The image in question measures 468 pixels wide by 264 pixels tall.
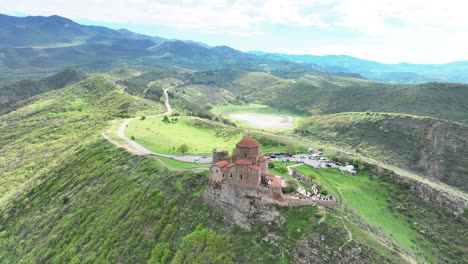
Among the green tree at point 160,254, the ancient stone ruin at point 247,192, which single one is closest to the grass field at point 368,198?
the ancient stone ruin at point 247,192

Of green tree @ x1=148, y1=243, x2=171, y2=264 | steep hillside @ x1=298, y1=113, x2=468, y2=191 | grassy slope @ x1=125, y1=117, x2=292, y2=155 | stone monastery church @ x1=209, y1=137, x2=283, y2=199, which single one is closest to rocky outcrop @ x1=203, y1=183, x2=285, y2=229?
stone monastery church @ x1=209, y1=137, x2=283, y2=199

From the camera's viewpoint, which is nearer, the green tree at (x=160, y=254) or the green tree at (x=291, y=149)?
the green tree at (x=160, y=254)

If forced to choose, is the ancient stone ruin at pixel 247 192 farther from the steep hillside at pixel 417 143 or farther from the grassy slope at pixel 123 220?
the steep hillside at pixel 417 143

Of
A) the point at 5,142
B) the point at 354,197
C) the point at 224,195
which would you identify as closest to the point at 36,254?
the point at 224,195

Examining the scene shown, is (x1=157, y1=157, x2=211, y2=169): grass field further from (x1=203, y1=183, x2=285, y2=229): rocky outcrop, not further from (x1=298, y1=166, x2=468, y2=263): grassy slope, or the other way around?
(x1=298, y1=166, x2=468, y2=263): grassy slope

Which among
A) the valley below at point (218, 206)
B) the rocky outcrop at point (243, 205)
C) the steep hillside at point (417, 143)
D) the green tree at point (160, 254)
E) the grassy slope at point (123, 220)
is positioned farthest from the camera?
the steep hillside at point (417, 143)

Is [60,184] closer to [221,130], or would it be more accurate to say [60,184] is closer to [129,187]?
[129,187]
